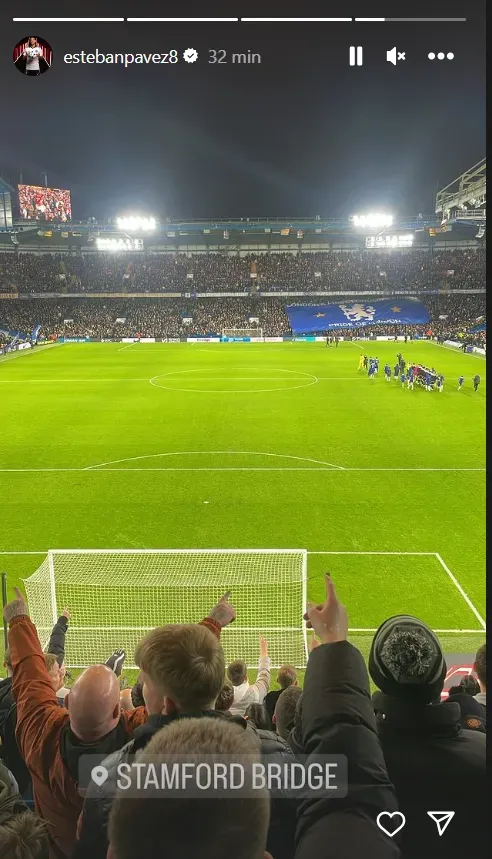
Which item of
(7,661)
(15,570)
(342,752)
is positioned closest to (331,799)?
(342,752)

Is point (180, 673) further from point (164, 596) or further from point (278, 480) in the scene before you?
point (278, 480)

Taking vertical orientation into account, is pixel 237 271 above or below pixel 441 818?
above

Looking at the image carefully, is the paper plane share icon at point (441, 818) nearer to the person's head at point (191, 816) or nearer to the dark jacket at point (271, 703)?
the person's head at point (191, 816)

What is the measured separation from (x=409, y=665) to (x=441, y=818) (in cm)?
50

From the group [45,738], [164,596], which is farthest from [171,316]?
[45,738]

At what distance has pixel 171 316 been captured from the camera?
70938mm

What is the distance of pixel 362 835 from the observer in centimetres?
170

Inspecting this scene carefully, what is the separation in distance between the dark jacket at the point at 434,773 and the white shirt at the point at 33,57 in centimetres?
371

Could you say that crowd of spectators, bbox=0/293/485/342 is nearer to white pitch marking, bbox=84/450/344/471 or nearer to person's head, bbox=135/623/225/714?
white pitch marking, bbox=84/450/344/471

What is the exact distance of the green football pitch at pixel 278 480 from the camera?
1007cm

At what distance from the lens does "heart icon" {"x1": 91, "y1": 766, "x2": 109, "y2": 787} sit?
220cm

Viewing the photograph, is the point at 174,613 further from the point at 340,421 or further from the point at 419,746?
the point at 340,421

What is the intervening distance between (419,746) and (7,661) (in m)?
2.10

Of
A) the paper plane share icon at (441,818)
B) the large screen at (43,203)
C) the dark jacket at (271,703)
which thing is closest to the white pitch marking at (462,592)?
the dark jacket at (271,703)
